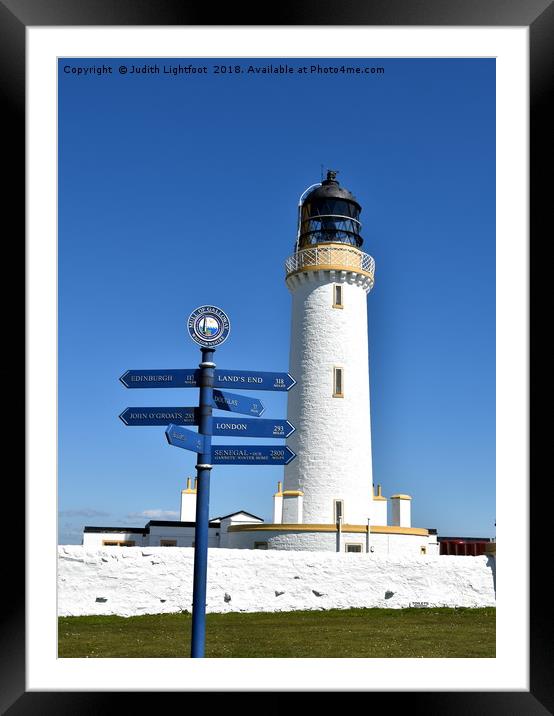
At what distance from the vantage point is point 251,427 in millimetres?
7438

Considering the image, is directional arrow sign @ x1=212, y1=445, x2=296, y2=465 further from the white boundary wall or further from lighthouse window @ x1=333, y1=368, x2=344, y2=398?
lighthouse window @ x1=333, y1=368, x2=344, y2=398

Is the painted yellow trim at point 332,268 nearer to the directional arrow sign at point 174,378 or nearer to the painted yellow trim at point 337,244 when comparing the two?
the painted yellow trim at point 337,244

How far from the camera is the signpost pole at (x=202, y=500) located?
7062 millimetres

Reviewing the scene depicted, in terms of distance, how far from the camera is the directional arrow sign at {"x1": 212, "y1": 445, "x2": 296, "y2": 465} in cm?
729

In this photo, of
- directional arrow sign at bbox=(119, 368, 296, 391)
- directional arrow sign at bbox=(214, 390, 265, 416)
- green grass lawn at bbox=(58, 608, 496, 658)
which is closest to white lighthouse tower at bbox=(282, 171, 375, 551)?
green grass lawn at bbox=(58, 608, 496, 658)

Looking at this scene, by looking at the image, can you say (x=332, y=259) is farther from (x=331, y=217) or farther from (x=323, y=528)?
(x=323, y=528)

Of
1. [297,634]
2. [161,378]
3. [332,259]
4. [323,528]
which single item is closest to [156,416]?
[161,378]

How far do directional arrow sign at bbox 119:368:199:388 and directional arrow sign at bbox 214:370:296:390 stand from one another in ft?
0.85

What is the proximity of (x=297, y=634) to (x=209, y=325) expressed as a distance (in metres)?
7.41
